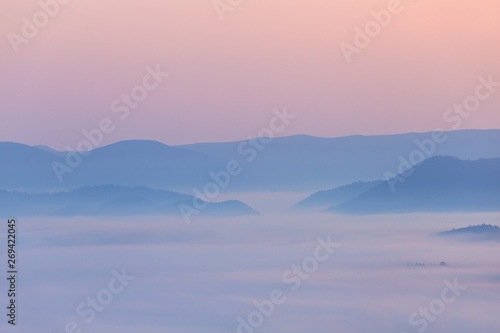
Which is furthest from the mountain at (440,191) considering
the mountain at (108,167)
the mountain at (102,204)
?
the mountain at (108,167)

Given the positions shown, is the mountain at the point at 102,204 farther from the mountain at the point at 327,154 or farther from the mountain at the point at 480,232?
the mountain at the point at 480,232

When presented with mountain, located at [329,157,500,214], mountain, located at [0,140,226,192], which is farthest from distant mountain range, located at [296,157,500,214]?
mountain, located at [0,140,226,192]

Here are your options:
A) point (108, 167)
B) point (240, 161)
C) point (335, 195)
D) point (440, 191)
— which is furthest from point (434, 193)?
point (108, 167)

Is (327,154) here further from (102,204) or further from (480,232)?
(102,204)

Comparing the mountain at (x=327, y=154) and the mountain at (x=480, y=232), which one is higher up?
the mountain at (x=327, y=154)

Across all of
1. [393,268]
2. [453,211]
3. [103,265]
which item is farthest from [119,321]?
[453,211]
